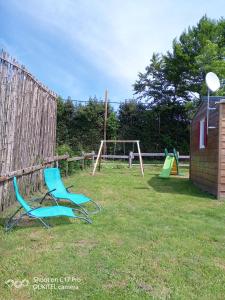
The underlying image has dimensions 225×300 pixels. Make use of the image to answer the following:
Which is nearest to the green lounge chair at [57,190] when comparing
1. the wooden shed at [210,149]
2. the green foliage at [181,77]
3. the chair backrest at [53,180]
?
the chair backrest at [53,180]

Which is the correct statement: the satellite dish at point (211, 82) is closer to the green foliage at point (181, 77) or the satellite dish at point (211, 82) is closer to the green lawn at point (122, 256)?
the green lawn at point (122, 256)

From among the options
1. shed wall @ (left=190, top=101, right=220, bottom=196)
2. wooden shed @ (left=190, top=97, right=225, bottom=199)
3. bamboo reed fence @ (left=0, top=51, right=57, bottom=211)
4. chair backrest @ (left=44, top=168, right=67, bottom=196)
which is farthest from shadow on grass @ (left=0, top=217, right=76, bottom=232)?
shed wall @ (left=190, top=101, right=220, bottom=196)

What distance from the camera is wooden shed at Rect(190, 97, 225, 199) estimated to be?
898cm

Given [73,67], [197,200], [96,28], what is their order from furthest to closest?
1. [73,67]
2. [96,28]
3. [197,200]

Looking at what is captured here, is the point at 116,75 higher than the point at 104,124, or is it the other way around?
the point at 116,75

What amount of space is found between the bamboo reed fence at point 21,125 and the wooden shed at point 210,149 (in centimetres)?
413

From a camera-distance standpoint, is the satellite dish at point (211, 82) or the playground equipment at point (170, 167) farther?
the playground equipment at point (170, 167)

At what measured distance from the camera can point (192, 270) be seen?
4004mm

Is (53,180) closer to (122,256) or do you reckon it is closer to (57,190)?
(57,190)

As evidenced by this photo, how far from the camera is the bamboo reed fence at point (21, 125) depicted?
6.21 m

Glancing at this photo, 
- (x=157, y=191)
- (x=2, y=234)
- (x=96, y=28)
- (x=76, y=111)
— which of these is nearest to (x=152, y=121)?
(x=76, y=111)

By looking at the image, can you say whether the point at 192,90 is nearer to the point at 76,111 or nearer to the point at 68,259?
the point at 76,111

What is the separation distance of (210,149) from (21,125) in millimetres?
5103

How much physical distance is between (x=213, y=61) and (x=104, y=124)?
291 inches
